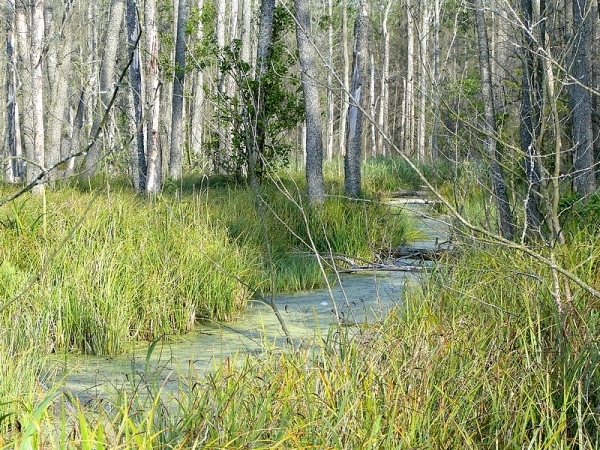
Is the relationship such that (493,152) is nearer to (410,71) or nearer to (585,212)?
(585,212)

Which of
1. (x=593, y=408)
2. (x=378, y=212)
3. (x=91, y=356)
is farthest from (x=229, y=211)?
(x=593, y=408)

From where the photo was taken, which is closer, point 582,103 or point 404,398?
point 404,398

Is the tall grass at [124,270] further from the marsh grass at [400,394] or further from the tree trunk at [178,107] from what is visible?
the tree trunk at [178,107]

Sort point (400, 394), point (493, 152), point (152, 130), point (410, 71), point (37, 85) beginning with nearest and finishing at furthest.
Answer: point (400, 394), point (493, 152), point (152, 130), point (37, 85), point (410, 71)

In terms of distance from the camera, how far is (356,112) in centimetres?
1073

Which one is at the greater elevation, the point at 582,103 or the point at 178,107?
the point at 178,107

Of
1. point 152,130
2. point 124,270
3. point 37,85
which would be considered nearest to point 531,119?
point 124,270

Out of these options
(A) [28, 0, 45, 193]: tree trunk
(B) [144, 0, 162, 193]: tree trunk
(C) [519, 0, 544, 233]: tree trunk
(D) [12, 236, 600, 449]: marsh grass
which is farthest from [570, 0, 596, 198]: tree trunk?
(A) [28, 0, 45, 193]: tree trunk

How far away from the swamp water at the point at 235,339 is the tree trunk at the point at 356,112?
3.31m

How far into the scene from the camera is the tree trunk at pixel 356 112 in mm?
10469

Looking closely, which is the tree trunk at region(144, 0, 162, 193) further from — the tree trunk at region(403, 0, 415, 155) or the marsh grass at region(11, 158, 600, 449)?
the marsh grass at region(11, 158, 600, 449)

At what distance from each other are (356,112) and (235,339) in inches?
242

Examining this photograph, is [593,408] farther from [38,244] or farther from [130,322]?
[38,244]

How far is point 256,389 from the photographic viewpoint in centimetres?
294
